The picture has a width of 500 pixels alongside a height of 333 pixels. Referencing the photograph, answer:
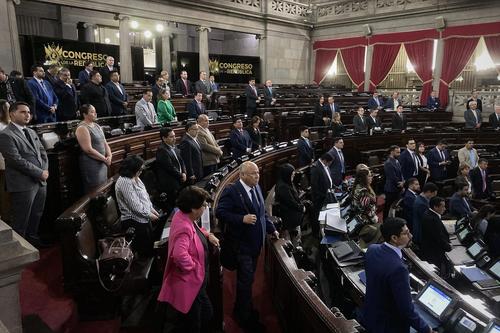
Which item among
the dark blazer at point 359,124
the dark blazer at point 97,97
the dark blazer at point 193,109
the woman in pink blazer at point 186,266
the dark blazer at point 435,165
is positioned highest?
the dark blazer at point 97,97

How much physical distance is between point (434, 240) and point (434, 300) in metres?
2.24

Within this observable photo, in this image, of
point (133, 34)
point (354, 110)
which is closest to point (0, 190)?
point (354, 110)

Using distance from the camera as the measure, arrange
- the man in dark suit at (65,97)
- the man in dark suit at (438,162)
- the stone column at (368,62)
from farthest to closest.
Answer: the stone column at (368,62) → the man in dark suit at (438,162) → the man in dark suit at (65,97)

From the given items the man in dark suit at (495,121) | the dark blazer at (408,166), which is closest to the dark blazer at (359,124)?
the dark blazer at (408,166)

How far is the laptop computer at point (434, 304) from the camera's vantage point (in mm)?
2570

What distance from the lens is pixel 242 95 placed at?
38.8 ft

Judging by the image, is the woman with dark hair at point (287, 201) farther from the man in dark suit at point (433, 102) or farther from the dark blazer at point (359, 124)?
the man in dark suit at point (433, 102)

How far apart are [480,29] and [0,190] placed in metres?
14.2

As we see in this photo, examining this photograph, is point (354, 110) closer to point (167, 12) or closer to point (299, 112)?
point (299, 112)

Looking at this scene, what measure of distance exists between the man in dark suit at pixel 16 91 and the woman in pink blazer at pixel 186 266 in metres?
4.78

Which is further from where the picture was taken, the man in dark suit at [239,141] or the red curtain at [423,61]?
the red curtain at [423,61]

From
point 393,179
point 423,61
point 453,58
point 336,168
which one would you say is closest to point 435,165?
point 393,179

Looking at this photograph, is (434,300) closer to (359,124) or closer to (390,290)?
(390,290)

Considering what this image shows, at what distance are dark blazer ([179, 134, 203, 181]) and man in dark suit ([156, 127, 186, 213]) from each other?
1.04 ft
